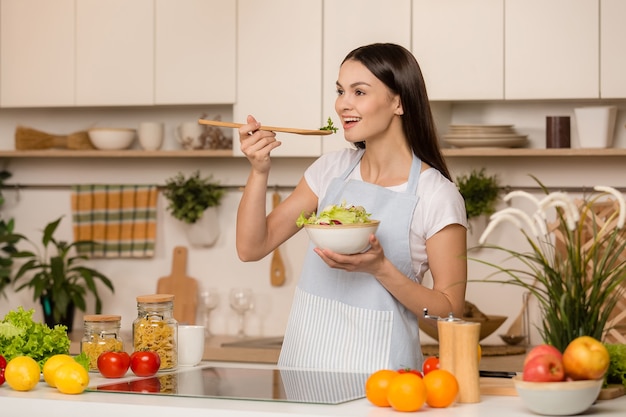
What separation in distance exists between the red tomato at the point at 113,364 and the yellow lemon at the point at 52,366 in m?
0.12

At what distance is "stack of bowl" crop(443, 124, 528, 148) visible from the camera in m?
3.86

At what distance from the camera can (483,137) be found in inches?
152

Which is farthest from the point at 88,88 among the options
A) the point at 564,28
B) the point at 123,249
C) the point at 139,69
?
the point at 564,28

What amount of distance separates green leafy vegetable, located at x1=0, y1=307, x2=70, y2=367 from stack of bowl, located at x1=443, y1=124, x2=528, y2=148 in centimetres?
201

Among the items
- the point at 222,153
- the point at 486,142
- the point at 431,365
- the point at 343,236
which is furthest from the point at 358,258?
the point at 222,153

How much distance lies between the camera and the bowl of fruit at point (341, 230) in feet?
7.14

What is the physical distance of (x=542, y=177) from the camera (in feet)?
13.3

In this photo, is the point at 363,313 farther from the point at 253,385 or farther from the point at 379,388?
the point at 379,388

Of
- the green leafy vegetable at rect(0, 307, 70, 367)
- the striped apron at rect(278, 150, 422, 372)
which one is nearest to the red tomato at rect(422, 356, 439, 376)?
the striped apron at rect(278, 150, 422, 372)

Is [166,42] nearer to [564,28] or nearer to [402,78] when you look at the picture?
[564,28]

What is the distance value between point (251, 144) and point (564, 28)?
67.3 inches

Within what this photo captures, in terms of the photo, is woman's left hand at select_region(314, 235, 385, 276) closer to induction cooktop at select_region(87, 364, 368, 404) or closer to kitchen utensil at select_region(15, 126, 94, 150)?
induction cooktop at select_region(87, 364, 368, 404)

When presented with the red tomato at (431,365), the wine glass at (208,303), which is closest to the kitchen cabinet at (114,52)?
the wine glass at (208,303)

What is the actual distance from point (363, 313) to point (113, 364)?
0.64 metres
